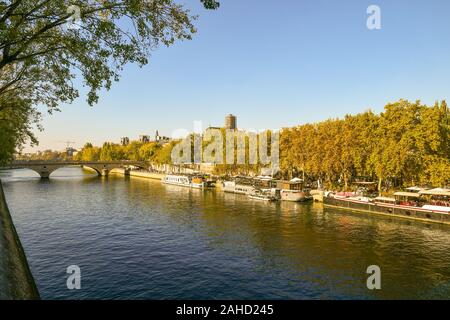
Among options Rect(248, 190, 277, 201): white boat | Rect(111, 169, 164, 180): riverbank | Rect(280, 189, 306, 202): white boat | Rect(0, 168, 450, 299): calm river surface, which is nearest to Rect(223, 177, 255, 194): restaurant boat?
Rect(248, 190, 277, 201): white boat

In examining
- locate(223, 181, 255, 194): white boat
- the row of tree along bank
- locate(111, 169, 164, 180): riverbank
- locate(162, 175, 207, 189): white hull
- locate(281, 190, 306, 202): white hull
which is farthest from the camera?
locate(111, 169, 164, 180): riverbank

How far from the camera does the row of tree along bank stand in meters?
63.7

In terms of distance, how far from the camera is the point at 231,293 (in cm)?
2580

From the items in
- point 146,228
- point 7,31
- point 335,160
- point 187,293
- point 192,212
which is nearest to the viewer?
point 7,31

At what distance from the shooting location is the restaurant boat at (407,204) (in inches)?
2005

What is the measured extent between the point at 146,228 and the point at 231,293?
24590 millimetres

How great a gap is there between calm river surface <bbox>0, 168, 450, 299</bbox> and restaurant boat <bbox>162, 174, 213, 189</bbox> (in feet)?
137

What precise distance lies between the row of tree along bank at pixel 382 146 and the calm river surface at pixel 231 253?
55.3 feet

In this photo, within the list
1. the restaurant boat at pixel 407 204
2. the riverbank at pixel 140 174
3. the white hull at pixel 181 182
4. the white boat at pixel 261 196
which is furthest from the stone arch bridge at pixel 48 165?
the restaurant boat at pixel 407 204

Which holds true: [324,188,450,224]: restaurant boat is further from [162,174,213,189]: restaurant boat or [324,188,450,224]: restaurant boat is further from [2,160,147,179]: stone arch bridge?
[2,160,147,179]: stone arch bridge

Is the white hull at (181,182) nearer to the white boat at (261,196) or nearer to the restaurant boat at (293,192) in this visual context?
the white boat at (261,196)
